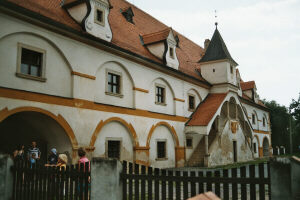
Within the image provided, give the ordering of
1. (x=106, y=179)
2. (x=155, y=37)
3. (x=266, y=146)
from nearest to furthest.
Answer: (x=106, y=179), (x=155, y=37), (x=266, y=146)

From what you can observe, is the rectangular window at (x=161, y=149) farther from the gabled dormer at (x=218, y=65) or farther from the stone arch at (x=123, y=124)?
the gabled dormer at (x=218, y=65)

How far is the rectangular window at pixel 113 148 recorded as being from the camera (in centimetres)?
1605

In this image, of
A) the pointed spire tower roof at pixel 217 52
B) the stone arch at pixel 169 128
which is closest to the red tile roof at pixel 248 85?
the pointed spire tower roof at pixel 217 52

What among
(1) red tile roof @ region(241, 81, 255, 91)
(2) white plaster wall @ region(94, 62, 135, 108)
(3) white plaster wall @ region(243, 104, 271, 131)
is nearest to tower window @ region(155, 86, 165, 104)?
(2) white plaster wall @ region(94, 62, 135, 108)

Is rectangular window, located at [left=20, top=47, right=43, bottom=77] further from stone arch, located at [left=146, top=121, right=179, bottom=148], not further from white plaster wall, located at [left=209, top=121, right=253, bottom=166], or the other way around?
white plaster wall, located at [left=209, top=121, right=253, bottom=166]

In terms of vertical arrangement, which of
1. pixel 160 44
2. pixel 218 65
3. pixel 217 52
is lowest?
pixel 218 65

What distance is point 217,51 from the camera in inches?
1099

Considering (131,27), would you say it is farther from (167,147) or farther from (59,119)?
(59,119)

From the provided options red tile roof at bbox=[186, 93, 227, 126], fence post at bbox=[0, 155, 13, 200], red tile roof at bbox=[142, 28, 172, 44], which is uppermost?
red tile roof at bbox=[142, 28, 172, 44]

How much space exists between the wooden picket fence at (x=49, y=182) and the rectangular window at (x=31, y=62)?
6031mm

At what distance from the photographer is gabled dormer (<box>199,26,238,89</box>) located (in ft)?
88.0

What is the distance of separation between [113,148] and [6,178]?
9168 mm

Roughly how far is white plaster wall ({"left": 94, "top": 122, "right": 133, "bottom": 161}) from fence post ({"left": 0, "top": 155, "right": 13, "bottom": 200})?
7.51m

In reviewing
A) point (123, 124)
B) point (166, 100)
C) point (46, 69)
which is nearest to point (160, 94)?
point (166, 100)
